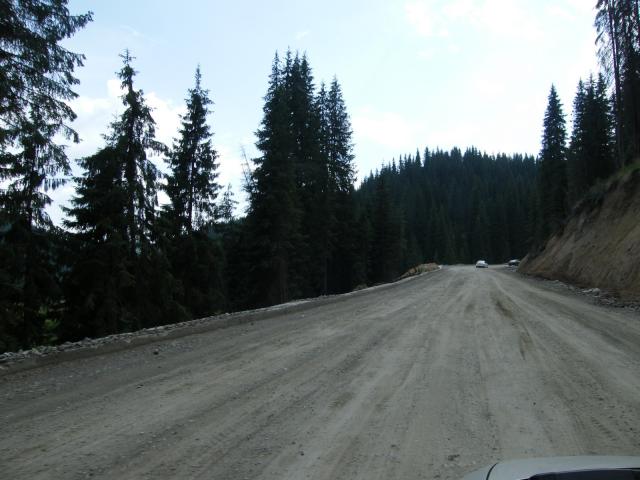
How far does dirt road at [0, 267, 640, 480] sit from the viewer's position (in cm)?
420

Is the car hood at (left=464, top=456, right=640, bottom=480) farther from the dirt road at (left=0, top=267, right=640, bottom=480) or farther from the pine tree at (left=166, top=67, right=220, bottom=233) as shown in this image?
the pine tree at (left=166, top=67, right=220, bottom=233)

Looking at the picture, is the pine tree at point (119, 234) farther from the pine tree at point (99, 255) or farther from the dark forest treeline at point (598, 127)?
the dark forest treeline at point (598, 127)

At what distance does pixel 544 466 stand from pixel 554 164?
62454mm

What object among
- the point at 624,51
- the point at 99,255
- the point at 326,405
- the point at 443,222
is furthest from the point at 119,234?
the point at 443,222

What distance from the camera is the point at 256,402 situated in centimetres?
580

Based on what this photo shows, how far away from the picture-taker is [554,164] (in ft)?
188

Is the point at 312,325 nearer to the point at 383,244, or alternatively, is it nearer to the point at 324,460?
the point at 324,460

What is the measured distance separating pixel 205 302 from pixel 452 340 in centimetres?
2139

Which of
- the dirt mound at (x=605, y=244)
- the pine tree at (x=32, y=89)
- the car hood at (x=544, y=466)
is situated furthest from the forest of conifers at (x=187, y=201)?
the car hood at (x=544, y=466)

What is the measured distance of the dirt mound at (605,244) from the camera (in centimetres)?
1836

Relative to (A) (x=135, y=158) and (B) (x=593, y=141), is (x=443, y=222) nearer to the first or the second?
(B) (x=593, y=141)

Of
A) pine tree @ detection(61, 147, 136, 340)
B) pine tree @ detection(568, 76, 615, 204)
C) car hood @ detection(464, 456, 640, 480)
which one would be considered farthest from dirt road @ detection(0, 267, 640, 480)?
pine tree @ detection(568, 76, 615, 204)

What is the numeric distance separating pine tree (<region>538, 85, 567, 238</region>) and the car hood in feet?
194

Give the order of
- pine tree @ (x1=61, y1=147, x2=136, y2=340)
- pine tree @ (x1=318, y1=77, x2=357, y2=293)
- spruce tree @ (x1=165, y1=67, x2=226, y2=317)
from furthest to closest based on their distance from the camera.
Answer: pine tree @ (x1=318, y1=77, x2=357, y2=293) < spruce tree @ (x1=165, y1=67, x2=226, y2=317) < pine tree @ (x1=61, y1=147, x2=136, y2=340)
